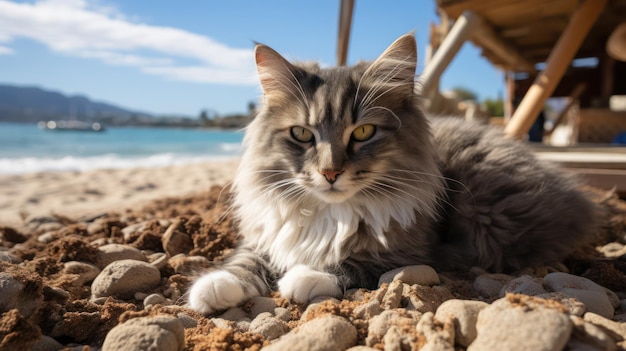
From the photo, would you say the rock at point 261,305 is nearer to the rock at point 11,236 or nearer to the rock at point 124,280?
the rock at point 124,280

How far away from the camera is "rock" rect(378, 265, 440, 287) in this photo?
5.32 feet

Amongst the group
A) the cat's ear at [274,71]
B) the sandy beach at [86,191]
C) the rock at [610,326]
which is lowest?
the sandy beach at [86,191]

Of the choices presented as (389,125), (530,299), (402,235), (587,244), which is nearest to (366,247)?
Answer: (402,235)

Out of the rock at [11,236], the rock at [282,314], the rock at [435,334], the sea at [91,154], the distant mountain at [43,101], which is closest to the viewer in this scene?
the rock at [435,334]

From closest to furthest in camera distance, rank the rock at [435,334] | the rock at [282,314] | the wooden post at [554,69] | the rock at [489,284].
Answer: the rock at [435,334], the rock at [282,314], the rock at [489,284], the wooden post at [554,69]

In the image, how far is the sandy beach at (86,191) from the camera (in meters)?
4.24

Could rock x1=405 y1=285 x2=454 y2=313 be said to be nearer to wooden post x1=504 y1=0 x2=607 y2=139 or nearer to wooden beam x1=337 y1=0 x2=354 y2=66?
wooden post x1=504 y1=0 x2=607 y2=139

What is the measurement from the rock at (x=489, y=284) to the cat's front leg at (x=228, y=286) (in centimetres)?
93

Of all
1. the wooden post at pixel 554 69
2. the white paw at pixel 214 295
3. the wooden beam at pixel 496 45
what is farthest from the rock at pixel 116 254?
the wooden beam at pixel 496 45

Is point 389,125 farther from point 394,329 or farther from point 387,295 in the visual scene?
point 394,329

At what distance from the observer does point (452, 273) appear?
1.98m

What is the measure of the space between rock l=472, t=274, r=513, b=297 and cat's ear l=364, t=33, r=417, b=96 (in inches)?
36.9

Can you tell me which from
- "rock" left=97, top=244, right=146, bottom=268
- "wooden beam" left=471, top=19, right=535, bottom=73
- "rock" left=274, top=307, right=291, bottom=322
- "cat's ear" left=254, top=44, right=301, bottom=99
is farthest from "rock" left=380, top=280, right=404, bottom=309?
"wooden beam" left=471, top=19, right=535, bottom=73

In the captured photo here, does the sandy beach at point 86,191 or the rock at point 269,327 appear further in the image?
the sandy beach at point 86,191
